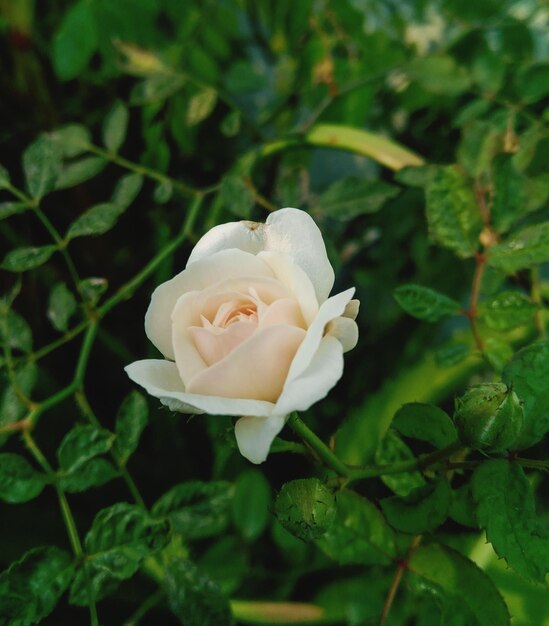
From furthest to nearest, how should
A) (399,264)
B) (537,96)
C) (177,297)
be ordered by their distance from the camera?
(399,264) → (537,96) → (177,297)

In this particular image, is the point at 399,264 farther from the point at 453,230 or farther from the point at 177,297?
the point at 177,297

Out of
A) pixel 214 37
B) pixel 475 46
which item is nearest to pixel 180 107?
pixel 214 37

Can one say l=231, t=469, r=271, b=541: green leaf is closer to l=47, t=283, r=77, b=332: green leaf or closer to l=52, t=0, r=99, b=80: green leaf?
l=47, t=283, r=77, b=332: green leaf

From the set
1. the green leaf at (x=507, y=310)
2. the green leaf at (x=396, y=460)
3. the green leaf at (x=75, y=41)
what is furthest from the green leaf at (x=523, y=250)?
the green leaf at (x=75, y=41)

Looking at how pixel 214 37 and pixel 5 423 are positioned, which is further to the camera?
pixel 214 37

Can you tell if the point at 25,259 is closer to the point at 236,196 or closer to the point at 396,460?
the point at 236,196

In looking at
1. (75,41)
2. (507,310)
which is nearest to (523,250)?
(507,310)

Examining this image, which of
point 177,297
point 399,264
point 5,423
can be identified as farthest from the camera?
point 399,264
